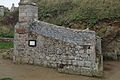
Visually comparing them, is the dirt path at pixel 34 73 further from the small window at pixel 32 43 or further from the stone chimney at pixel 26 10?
the stone chimney at pixel 26 10

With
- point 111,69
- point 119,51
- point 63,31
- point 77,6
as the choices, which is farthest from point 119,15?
point 63,31

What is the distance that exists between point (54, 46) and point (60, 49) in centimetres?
32

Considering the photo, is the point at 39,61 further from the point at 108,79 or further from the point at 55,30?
the point at 108,79

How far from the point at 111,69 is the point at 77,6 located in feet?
30.8

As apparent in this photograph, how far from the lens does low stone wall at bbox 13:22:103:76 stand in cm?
1030

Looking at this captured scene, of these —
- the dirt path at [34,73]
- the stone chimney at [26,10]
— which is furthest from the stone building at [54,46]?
the dirt path at [34,73]

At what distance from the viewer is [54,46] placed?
11.0m

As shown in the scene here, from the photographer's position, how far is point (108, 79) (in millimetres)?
9828

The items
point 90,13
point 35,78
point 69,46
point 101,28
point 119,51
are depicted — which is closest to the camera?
point 35,78

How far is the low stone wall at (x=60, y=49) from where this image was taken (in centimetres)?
1030

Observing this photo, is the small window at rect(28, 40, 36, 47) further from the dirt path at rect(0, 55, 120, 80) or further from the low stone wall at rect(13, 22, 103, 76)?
the dirt path at rect(0, 55, 120, 80)

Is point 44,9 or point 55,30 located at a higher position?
point 44,9

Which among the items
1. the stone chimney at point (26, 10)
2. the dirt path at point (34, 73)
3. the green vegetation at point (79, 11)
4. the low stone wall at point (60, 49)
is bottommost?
the dirt path at point (34, 73)

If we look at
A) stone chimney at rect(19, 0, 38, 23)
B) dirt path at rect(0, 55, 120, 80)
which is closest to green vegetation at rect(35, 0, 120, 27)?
stone chimney at rect(19, 0, 38, 23)
